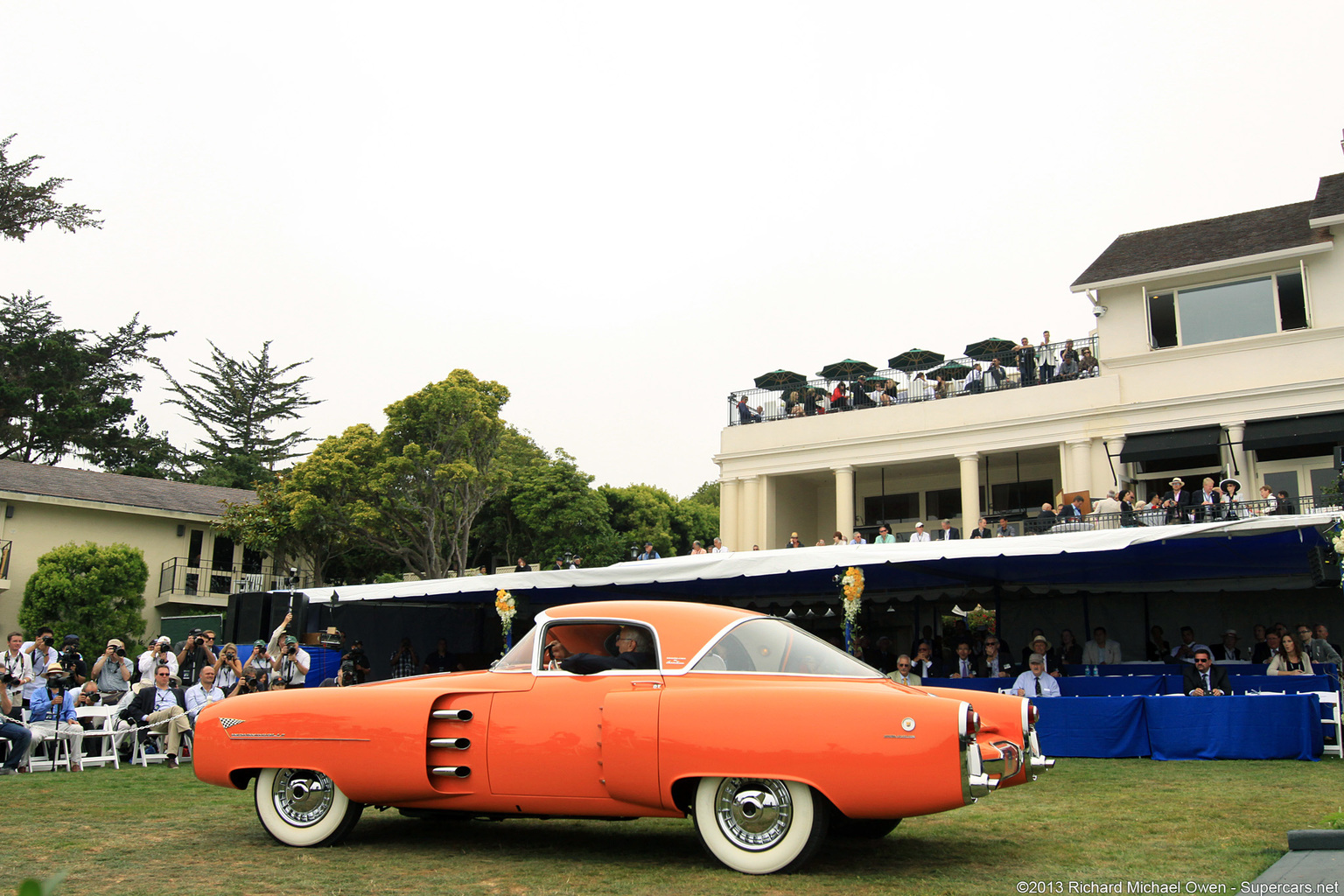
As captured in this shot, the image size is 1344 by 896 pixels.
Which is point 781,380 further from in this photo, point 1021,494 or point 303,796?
point 303,796

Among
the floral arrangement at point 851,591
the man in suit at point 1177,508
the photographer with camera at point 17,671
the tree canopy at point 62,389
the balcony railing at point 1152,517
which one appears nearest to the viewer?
the photographer with camera at point 17,671

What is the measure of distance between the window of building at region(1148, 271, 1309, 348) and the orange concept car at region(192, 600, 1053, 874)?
2203 centimetres

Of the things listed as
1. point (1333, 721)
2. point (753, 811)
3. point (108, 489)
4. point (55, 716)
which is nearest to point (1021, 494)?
point (1333, 721)

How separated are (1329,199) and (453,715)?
25749 mm

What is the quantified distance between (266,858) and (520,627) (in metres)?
18.7

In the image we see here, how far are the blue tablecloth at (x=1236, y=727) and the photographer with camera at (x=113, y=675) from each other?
1313 cm

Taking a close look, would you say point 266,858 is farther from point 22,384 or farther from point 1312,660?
point 22,384

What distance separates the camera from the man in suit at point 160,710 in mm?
13547

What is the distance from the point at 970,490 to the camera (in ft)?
90.4

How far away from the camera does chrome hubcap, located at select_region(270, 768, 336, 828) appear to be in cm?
691

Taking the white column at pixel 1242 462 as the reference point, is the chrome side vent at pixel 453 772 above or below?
below

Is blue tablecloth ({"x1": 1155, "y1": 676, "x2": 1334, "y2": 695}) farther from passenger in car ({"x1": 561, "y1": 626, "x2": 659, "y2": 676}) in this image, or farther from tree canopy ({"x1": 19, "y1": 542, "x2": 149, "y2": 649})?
tree canopy ({"x1": 19, "y1": 542, "x2": 149, "y2": 649})

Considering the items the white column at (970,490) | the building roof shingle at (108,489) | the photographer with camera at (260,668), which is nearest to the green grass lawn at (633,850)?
the photographer with camera at (260,668)

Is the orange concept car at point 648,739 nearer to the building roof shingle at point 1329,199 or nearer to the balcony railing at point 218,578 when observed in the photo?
the building roof shingle at point 1329,199
